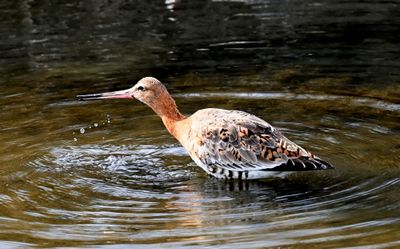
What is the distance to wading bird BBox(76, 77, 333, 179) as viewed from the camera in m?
8.84

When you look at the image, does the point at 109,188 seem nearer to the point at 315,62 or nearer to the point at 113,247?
the point at 113,247

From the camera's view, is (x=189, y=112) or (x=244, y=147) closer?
(x=244, y=147)

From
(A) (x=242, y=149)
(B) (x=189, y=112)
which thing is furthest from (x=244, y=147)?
(B) (x=189, y=112)

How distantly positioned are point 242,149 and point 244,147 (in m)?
0.03

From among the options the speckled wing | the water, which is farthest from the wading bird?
the water

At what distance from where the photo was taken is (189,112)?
37.7 ft

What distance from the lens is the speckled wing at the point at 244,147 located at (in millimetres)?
8859

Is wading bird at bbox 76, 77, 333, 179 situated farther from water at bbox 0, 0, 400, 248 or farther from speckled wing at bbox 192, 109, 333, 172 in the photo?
water at bbox 0, 0, 400, 248

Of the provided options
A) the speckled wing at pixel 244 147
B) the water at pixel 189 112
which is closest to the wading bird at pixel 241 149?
the speckled wing at pixel 244 147

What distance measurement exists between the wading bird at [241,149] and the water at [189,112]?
166 mm

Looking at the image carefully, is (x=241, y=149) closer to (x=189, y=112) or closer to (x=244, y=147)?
(x=244, y=147)

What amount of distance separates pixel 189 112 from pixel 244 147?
2.59 m

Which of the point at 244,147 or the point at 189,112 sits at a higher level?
the point at 244,147

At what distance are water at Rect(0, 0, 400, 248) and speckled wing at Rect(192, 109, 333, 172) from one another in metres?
0.22
